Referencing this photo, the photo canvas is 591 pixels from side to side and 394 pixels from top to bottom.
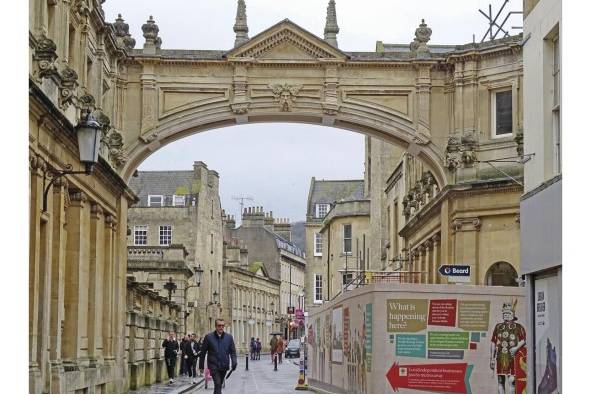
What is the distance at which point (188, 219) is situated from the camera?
81938mm

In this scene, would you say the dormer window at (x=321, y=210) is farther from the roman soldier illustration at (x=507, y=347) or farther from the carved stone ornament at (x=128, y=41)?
the roman soldier illustration at (x=507, y=347)

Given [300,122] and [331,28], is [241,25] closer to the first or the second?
[331,28]

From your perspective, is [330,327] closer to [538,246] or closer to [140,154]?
[140,154]

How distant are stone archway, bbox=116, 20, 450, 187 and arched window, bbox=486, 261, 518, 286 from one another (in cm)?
330

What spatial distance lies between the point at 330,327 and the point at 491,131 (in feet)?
30.8

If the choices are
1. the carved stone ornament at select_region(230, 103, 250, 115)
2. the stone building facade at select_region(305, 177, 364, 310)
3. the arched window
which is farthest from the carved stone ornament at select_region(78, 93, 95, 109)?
the stone building facade at select_region(305, 177, 364, 310)

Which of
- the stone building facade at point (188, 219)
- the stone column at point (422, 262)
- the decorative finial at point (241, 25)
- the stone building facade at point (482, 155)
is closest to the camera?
the stone building facade at point (482, 155)

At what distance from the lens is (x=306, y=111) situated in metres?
35.2

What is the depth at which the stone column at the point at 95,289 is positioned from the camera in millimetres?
30016

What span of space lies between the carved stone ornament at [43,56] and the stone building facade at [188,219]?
5479 centimetres

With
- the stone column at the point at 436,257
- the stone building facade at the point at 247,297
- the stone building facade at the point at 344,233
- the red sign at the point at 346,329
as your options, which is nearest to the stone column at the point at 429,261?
the stone column at the point at 436,257

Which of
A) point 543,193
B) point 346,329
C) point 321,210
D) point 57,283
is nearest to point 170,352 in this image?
point 346,329

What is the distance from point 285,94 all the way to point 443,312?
1463 centimetres

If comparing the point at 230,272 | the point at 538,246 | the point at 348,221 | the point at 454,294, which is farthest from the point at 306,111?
the point at 230,272
